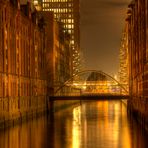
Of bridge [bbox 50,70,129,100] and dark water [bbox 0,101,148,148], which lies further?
bridge [bbox 50,70,129,100]

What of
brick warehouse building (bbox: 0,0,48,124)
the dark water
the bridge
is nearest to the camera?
the dark water

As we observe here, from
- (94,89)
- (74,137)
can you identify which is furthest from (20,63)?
(94,89)

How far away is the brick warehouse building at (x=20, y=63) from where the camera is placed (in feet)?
269

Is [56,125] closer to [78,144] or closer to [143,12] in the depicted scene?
[143,12]

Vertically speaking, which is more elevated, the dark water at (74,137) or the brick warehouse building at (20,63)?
the brick warehouse building at (20,63)

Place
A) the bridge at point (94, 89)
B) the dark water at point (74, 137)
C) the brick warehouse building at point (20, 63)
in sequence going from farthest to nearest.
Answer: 1. the bridge at point (94, 89)
2. the brick warehouse building at point (20, 63)
3. the dark water at point (74, 137)

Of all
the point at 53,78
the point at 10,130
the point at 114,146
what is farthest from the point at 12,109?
the point at 53,78

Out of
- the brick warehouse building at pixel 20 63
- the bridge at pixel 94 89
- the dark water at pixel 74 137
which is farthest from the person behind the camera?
the bridge at pixel 94 89

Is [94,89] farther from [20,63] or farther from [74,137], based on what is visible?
[74,137]

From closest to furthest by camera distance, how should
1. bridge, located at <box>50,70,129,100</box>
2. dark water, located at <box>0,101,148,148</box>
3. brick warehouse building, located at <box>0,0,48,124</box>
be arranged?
dark water, located at <box>0,101,148,148</box> < brick warehouse building, located at <box>0,0,48,124</box> < bridge, located at <box>50,70,129,100</box>

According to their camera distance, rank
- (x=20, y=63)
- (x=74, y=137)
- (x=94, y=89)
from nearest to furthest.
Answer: (x=74, y=137) → (x=20, y=63) → (x=94, y=89)

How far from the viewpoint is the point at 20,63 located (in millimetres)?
96562

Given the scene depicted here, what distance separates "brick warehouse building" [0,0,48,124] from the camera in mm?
81875

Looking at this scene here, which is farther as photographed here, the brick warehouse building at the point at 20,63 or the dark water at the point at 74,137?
the brick warehouse building at the point at 20,63
